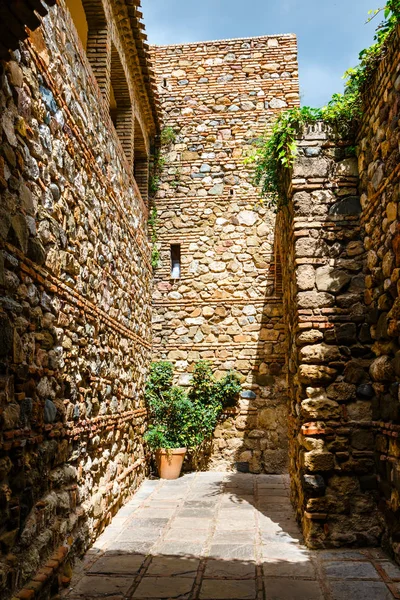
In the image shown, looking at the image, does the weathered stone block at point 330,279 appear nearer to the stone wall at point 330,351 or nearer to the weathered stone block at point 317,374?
the stone wall at point 330,351

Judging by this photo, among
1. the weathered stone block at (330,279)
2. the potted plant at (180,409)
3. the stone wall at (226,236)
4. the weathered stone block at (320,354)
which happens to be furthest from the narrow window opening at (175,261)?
the weathered stone block at (320,354)

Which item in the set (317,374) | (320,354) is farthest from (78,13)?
(317,374)

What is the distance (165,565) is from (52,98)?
357 cm

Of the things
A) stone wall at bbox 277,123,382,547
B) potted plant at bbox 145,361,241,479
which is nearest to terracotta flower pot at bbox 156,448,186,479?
potted plant at bbox 145,361,241,479

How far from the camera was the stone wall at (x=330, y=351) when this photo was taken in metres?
4.23

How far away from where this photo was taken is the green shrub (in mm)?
7734

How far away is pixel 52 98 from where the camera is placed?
3.68 meters

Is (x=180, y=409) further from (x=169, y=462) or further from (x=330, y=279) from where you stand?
(x=330, y=279)

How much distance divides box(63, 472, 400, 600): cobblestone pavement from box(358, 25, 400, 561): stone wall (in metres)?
0.50

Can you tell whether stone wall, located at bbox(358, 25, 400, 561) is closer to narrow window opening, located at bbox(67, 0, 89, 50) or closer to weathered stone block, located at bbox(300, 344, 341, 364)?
weathered stone block, located at bbox(300, 344, 341, 364)

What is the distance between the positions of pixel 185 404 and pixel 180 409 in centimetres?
11

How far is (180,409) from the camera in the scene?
25.7 feet

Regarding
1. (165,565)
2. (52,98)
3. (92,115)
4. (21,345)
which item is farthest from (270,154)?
(165,565)

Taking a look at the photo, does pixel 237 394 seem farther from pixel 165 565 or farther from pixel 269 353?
pixel 165 565
